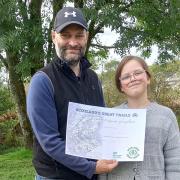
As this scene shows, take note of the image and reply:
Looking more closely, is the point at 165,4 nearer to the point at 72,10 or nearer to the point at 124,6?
the point at 124,6

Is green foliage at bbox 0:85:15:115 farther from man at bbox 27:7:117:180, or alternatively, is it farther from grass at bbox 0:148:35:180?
man at bbox 27:7:117:180

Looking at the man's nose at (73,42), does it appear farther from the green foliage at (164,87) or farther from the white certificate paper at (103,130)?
the green foliage at (164,87)

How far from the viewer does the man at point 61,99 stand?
269cm

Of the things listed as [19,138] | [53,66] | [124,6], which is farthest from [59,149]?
[19,138]

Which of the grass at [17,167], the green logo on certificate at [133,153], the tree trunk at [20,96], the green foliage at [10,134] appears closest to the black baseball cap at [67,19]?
the green logo on certificate at [133,153]

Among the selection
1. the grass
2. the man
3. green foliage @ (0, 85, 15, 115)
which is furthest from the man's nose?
green foliage @ (0, 85, 15, 115)

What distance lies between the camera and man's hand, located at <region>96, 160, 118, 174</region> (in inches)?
105

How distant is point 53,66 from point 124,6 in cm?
402

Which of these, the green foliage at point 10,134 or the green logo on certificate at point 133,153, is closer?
the green logo on certificate at point 133,153

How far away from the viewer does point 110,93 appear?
1255 cm

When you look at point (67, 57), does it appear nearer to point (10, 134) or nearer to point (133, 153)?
point (133, 153)

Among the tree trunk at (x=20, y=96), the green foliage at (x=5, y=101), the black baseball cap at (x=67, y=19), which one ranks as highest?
the green foliage at (x=5, y=101)

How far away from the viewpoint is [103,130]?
2715 mm

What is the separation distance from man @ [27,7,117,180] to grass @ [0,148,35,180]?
4.68m
